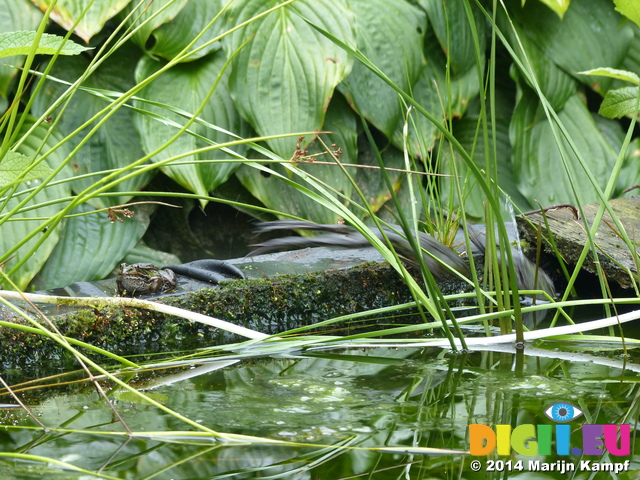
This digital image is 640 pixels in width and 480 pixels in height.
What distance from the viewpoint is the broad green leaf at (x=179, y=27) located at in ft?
A: 6.46

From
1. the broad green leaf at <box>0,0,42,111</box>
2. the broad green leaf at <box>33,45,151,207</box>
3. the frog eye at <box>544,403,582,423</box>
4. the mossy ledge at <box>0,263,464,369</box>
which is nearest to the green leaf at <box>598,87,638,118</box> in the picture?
the mossy ledge at <box>0,263,464,369</box>

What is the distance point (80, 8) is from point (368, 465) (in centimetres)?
174

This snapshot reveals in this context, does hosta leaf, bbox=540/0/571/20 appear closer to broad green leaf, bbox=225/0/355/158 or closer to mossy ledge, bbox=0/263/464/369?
broad green leaf, bbox=225/0/355/158

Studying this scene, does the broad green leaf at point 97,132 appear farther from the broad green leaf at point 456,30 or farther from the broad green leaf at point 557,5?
the broad green leaf at point 557,5

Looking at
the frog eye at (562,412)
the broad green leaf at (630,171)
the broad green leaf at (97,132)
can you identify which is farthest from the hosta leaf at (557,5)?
the frog eye at (562,412)

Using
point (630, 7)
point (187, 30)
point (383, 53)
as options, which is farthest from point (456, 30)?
point (630, 7)

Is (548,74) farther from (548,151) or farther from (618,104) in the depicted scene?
(618,104)

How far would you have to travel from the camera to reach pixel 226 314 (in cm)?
113

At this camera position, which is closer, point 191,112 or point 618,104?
point 618,104

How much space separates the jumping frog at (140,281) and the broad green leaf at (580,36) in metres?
1.87

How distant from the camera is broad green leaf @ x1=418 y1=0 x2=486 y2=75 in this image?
7.43 ft

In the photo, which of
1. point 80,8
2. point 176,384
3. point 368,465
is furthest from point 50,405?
point 80,8

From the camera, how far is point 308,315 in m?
1.20

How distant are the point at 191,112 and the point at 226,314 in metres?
1.05
